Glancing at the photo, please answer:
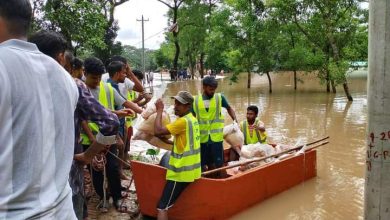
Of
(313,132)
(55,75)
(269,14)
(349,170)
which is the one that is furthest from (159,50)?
(55,75)

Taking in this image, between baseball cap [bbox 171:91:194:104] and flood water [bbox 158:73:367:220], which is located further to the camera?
flood water [bbox 158:73:367:220]

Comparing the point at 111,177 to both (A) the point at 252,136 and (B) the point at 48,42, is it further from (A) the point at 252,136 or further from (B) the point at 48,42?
(B) the point at 48,42

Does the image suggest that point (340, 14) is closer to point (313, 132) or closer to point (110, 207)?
point (313, 132)

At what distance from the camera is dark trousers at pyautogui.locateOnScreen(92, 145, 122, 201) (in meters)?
5.06

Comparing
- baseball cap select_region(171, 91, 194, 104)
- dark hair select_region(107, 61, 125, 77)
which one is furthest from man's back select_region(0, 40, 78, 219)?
dark hair select_region(107, 61, 125, 77)

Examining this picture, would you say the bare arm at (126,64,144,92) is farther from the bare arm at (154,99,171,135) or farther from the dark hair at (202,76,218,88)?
the bare arm at (154,99,171,135)

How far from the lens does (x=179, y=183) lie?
4.71m

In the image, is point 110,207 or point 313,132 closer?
point 110,207

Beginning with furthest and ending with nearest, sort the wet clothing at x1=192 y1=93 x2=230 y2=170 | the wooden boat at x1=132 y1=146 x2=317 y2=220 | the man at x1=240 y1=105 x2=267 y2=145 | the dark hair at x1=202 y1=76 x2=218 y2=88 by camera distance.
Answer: the man at x1=240 y1=105 x2=267 y2=145 < the wet clothing at x1=192 y1=93 x2=230 y2=170 < the dark hair at x1=202 y1=76 x2=218 y2=88 < the wooden boat at x1=132 y1=146 x2=317 y2=220

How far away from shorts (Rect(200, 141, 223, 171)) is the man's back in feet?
14.8

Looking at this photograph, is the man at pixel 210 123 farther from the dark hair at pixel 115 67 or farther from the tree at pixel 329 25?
the tree at pixel 329 25

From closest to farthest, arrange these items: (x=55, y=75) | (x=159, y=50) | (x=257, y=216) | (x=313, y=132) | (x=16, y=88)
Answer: (x=16, y=88) → (x=55, y=75) → (x=257, y=216) → (x=313, y=132) → (x=159, y=50)

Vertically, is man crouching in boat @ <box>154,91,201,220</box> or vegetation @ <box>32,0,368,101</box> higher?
vegetation @ <box>32,0,368,101</box>

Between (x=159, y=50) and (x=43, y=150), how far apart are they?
64717 mm
